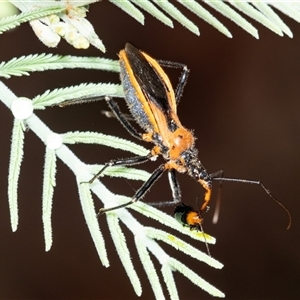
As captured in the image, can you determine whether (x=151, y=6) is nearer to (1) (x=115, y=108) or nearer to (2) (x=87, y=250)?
(1) (x=115, y=108)

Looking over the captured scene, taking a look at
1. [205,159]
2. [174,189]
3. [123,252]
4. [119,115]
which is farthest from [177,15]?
[205,159]

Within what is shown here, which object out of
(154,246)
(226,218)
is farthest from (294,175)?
(154,246)

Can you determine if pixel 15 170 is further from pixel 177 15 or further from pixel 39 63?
pixel 177 15

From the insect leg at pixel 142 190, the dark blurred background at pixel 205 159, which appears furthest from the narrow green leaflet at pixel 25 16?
the dark blurred background at pixel 205 159

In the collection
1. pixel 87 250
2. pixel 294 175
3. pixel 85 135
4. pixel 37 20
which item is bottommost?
pixel 85 135

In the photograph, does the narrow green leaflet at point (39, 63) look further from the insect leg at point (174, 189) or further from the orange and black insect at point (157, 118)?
the insect leg at point (174, 189)

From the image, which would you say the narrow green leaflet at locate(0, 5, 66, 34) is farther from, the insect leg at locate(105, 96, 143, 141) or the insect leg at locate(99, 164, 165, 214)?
the insect leg at locate(105, 96, 143, 141)

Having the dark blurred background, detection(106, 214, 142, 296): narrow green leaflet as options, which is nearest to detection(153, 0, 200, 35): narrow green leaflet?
detection(106, 214, 142, 296): narrow green leaflet
